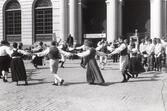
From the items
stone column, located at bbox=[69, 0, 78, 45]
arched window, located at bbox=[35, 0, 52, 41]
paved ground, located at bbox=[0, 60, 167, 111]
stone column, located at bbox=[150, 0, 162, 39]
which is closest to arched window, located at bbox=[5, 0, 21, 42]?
arched window, located at bbox=[35, 0, 52, 41]

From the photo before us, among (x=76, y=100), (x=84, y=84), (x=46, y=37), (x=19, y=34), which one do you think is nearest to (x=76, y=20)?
(x=46, y=37)

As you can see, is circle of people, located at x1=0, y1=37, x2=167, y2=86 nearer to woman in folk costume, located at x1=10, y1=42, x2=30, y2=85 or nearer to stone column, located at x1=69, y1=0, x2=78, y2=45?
woman in folk costume, located at x1=10, y1=42, x2=30, y2=85

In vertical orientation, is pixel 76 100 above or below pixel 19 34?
below

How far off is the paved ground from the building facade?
14397 mm

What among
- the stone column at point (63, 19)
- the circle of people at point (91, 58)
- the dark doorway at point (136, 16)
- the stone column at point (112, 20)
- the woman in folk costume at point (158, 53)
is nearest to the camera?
the circle of people at point (91, 58)

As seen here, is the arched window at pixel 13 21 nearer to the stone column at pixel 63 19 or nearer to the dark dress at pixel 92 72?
the stone column at pixel 63 19

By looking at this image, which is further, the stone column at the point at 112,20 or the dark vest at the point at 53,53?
the stone column at the point at 112,20

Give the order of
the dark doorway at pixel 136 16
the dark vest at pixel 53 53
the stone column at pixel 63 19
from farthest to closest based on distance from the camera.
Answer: the dark doorway at pixel 136 16
the stone column at pixel 63 19
the dark vest at pixel 53 53

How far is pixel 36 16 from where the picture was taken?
29.7 meters

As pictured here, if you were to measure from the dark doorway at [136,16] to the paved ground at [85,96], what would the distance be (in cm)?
1640

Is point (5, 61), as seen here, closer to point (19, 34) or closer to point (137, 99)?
point (137, 99)

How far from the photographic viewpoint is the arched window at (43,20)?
28.9m

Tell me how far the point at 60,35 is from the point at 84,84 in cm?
1703

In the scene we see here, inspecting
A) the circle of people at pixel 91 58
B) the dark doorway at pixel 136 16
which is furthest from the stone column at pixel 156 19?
the circle of people at pixel 91 58
